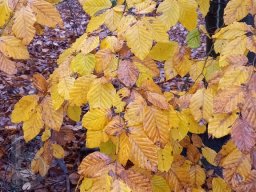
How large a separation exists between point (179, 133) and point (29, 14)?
1.97ft

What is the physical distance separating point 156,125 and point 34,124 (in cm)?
50

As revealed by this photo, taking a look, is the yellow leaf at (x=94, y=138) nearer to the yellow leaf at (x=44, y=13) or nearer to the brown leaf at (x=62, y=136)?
the yellow leaf at (x=44, y=13)

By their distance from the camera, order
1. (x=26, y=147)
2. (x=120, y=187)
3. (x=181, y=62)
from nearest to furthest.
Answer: (x=120, y=187), (x=181, y=62), (x=26, y=147)

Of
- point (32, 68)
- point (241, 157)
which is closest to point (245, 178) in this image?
point (241, 157)

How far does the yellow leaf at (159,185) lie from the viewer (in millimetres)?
1354

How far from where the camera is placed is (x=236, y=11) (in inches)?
50.6

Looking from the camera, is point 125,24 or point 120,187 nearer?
point 120,187

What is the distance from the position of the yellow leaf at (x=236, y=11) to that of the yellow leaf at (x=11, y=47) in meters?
0.66

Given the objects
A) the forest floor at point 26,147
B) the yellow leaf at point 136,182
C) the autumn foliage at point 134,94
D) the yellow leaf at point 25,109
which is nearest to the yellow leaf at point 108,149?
the autumn foliage at point 134,94

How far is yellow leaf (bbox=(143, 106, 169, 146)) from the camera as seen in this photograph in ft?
3.26

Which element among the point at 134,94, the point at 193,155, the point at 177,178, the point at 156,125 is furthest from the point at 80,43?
the point at 193,155

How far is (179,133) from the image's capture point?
4.27 feet

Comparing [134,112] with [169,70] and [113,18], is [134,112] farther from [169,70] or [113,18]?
[169,70]

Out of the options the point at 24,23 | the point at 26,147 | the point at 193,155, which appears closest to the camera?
the point at 24,23
